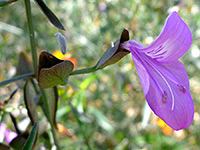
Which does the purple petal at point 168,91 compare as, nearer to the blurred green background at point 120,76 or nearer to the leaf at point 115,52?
the leaf at point 115,52

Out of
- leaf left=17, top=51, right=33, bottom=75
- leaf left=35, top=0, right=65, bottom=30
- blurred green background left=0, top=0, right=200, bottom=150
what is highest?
leaf left=35, top=0, right=65, bottom=30

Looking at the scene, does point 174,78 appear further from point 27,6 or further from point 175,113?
point 27,6

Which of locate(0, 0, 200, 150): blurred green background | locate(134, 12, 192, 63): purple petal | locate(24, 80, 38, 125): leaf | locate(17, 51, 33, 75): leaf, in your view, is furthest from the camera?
locate(0, 0, 200, 150): blurred green background

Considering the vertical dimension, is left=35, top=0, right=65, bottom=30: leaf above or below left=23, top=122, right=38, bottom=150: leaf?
above

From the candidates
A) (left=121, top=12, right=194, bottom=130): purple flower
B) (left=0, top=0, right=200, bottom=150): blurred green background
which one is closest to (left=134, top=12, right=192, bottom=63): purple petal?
(left=121, top=12, right=194, bottom=130): purple flower

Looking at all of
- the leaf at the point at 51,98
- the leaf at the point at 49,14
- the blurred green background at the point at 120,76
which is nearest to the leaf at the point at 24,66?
the leaf at the point at 51,98

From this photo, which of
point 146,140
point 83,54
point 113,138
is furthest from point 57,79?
point 83,54

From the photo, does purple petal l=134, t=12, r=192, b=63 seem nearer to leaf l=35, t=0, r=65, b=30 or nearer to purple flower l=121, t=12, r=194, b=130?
purple flower l=121, t=12, r=194, b=130
